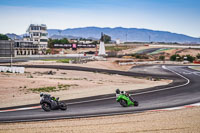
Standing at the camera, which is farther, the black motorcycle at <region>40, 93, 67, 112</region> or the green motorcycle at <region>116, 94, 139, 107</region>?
the green motorcycle at <region>116, 94, 139, 107</region>

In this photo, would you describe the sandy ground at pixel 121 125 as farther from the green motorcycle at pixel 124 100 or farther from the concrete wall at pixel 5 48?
the concrete wall at pixel 5 48

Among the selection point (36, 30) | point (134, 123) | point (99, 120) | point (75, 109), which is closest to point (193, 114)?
point (134, 123)

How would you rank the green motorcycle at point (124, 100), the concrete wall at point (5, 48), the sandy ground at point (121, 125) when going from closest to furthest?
the sandy ground at point (121, 125)
the green motorcycle at point (124, 100)
the concrete wall at point (5, 48)

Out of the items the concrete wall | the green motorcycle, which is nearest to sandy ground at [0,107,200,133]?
the green motorcycle

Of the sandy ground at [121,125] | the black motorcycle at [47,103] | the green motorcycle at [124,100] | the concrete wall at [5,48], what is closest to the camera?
the sandy ground at [121,125]

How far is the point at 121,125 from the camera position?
48.3 feet

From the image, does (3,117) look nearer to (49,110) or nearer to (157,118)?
(49,110)

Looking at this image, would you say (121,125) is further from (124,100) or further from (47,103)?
(47,103)

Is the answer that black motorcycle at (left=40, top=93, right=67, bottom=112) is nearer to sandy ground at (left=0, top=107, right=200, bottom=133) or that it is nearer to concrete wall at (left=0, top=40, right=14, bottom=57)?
sandy ground at (left=0, top=107, right=200, bottom=133)

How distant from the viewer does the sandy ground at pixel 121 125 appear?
1379cm

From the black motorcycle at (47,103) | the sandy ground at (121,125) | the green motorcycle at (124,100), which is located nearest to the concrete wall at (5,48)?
the black motorcycle at (47,103)

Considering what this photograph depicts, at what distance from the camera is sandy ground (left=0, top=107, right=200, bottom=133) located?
13789 millimetres

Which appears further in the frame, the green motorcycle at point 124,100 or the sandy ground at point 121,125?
the green motorcycle at point 124,100

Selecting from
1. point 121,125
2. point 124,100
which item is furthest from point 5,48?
point 121,125
